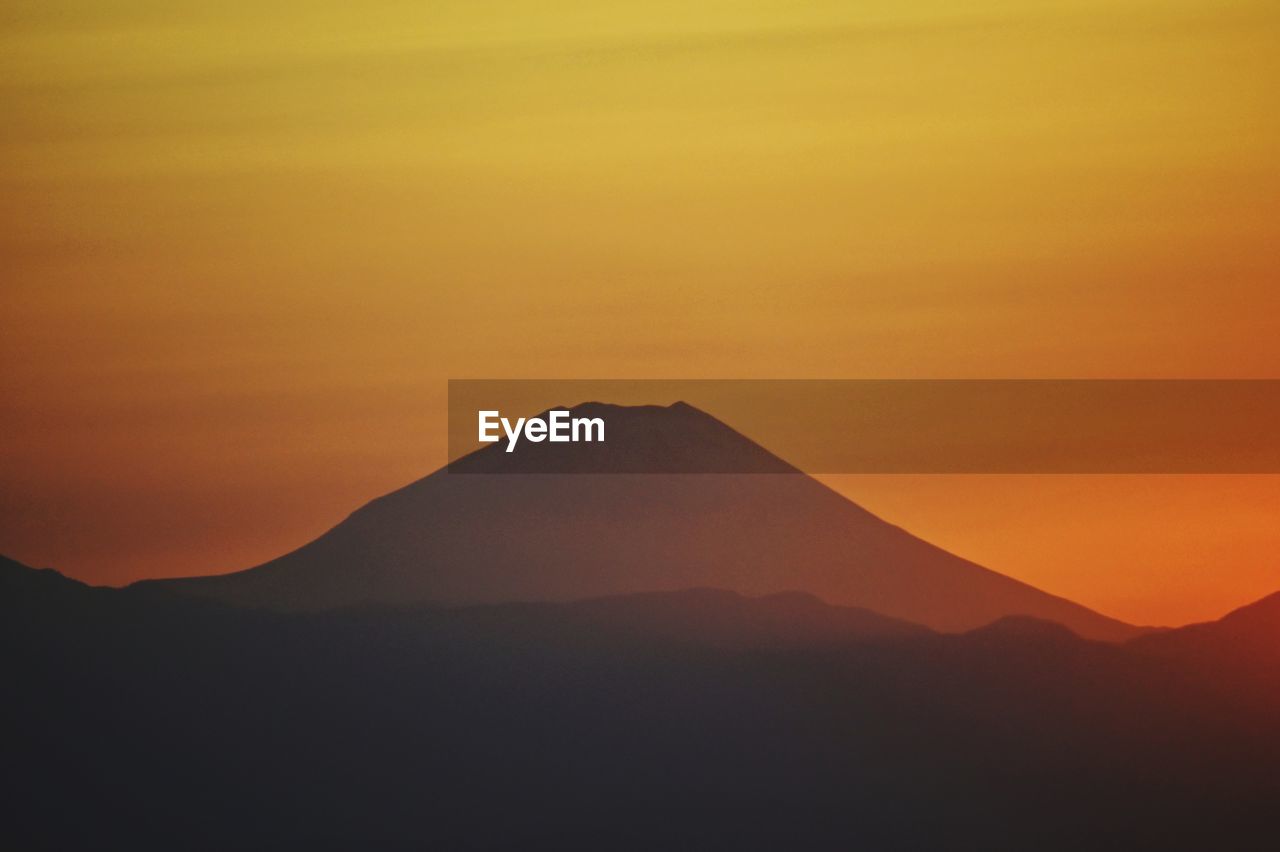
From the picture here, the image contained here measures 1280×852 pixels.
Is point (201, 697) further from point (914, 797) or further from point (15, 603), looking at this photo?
point (914, 797)

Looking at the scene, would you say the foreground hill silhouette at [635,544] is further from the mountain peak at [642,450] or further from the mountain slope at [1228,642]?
the mountain slope at [1228,642]

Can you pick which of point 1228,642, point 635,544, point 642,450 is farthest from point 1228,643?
point 642,450

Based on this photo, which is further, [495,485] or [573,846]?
[495,485]

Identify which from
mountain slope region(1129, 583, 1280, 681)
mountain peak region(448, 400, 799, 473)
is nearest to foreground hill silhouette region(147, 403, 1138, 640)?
mountain peak region(448, 400, 799, 473)

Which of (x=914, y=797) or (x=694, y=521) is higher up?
(x=694, y=521)

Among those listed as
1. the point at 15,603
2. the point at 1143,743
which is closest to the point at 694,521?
the point at 1143,743

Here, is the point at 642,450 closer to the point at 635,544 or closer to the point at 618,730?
the point at 635,544

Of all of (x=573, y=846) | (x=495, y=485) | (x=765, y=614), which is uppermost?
(x=495, y=485)
